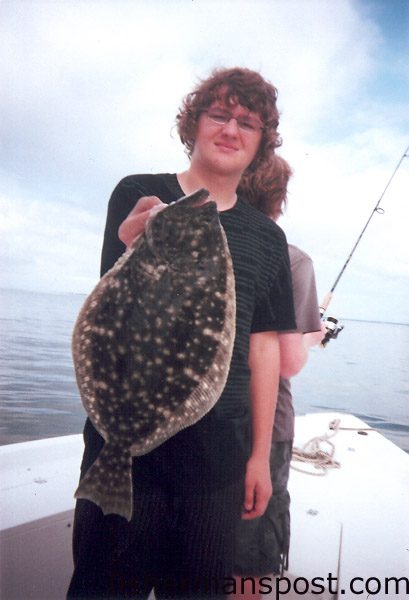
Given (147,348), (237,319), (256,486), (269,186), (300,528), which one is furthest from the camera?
(300,528)

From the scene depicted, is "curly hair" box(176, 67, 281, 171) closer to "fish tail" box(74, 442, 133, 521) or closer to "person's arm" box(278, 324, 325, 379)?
"person's arm" box(278, 324, 325, 379)

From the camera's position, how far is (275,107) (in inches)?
78.4

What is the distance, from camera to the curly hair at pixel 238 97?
75.0 inches

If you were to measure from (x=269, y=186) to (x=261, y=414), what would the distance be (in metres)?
1.29

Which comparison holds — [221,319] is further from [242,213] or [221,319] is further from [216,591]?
[216,591]

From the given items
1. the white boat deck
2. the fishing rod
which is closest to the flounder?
the white boat deck

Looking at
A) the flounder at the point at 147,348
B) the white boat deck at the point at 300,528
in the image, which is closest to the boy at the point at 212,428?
the flounder at the point at 147,348

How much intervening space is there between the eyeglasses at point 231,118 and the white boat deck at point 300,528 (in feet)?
7.09

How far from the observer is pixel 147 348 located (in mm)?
1484

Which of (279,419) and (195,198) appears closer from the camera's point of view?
(195,198)

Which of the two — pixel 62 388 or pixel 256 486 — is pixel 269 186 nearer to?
pixel 256 486

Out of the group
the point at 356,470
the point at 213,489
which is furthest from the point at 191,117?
the point at 356,470

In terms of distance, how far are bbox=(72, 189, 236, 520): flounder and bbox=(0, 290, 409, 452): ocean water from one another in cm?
77

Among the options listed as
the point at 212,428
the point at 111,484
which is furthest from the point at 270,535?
the point at 111,484
